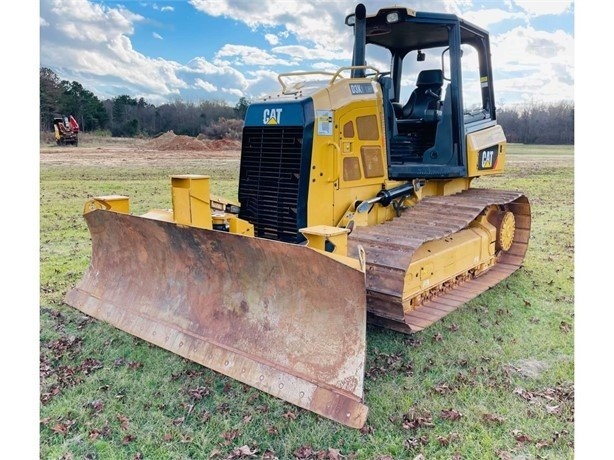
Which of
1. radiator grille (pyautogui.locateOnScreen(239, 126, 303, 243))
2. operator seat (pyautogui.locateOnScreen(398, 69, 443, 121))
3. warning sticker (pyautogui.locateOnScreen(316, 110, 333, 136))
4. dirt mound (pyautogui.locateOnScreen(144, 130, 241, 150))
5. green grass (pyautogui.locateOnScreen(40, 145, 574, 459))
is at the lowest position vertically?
green grass (pyautogui.locateOnScreen(40, 145, 574, 459))

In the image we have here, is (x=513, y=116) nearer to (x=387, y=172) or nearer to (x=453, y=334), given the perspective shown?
(x=387, y=172)

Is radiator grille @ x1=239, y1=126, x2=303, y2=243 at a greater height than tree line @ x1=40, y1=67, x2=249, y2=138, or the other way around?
tree line @ x1=40, y1=67, x2=249, y2=138

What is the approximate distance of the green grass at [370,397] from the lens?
3.24 metres

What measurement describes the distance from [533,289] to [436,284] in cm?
196

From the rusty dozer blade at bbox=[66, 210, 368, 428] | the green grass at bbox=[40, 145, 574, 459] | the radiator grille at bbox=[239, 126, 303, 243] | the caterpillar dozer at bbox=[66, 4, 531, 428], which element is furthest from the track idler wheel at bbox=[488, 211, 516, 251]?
the rusty dozer blade at bbox=[66, 210, 368, 428]

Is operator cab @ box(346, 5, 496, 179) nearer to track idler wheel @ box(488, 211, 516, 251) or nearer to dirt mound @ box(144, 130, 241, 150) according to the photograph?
track idler wheel @ box(488, 211, 516, 251)

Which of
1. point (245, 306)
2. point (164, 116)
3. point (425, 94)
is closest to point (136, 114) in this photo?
point (164, 116)

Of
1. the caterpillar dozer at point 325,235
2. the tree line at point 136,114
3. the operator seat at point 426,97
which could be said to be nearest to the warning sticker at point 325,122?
the caterpillar dozer at point 325,235

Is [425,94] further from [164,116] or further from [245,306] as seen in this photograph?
[164,116]

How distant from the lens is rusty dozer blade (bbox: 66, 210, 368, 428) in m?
3.51

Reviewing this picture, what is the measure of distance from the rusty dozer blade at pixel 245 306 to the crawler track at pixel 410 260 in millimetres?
675

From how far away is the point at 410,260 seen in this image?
4.06 meters

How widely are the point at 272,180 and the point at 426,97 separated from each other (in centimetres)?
250

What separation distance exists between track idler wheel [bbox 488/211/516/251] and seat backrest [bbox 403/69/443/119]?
1.64m
